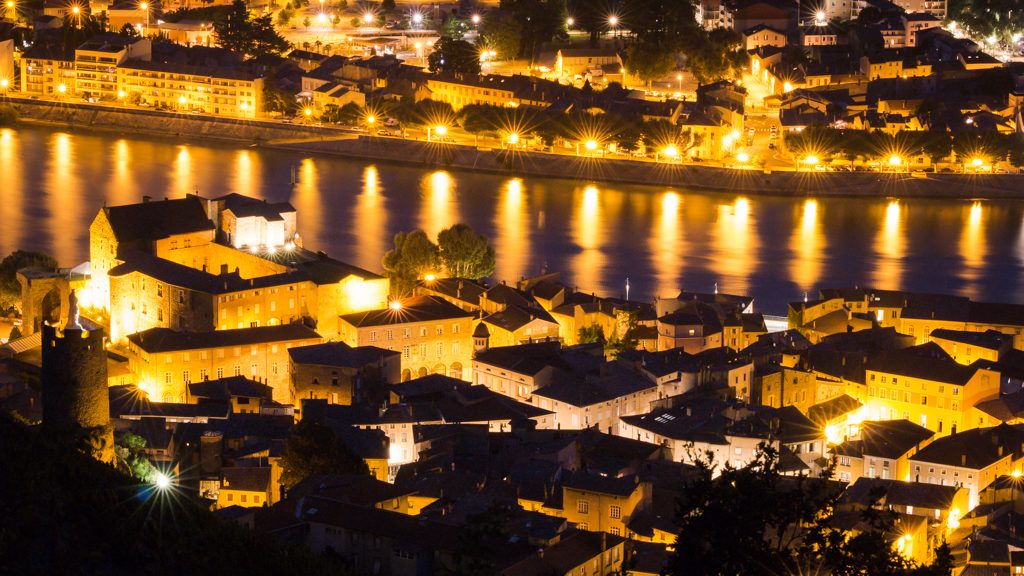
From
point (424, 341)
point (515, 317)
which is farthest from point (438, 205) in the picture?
point (424, 341)

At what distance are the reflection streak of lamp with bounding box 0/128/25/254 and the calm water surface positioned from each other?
0.03 meters

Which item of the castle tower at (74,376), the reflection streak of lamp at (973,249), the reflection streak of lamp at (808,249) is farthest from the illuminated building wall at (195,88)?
the castle tower at (74,376)

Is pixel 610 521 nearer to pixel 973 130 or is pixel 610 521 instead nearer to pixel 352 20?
pixel 973 130

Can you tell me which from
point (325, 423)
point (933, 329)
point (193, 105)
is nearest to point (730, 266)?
point (933, 329)

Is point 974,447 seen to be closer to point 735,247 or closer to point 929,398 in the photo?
point 929,398

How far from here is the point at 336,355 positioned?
9.67 meters

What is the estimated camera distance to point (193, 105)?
22312 mm

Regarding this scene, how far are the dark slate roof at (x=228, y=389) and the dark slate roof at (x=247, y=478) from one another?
1368 millimetres

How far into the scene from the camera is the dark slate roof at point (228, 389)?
9195 millimetres

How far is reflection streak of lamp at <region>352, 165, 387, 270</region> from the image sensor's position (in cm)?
1430

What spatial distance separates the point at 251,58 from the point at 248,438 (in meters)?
15.5

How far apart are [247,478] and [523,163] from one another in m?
12.2

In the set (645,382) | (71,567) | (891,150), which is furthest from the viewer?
(891,150)

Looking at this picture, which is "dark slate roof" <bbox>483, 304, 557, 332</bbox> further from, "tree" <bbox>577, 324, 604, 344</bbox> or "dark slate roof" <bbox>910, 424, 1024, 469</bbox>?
"dark slate roof" <bbox>910, 424, 1024, 469</bbox>
